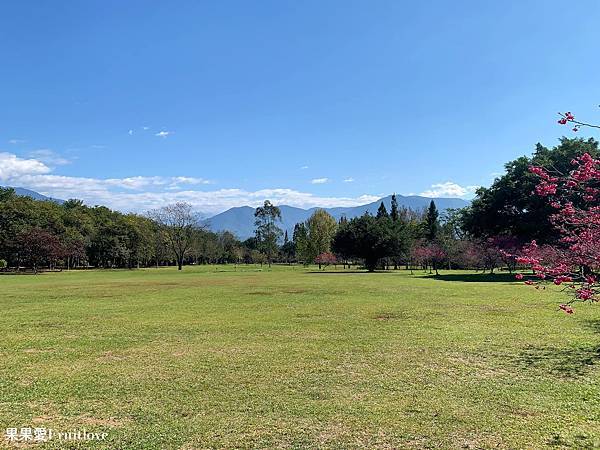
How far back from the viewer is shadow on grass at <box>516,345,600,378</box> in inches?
318

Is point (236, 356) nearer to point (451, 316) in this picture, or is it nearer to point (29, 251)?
point (451, 316)

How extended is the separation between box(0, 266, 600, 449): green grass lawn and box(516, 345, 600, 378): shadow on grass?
4cm

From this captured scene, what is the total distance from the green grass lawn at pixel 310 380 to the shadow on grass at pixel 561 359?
39 mm

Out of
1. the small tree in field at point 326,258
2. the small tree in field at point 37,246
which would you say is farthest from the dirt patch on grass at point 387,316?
the small tree in field at point 326,258

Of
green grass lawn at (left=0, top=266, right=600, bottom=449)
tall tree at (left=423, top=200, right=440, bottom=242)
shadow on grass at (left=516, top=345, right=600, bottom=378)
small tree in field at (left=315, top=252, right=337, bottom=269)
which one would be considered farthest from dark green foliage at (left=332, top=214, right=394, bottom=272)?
shadow on grass at (left=516, top=345, right=600, bottom=378)

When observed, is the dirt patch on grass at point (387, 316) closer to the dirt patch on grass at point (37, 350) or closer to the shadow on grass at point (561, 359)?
the shadow on grass at point (561, 359)

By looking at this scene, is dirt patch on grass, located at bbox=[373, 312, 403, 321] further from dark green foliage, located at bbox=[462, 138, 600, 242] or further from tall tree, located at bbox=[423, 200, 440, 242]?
tall tree, located at bbox=[423, 200, 440, 242]

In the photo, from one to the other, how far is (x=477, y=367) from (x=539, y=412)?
2387 millimetres

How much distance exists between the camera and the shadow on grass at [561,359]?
26.5ft

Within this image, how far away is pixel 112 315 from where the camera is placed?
16000mm

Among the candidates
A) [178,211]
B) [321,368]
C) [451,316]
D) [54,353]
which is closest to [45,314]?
[54,353]

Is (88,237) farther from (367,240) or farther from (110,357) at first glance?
(110,357)

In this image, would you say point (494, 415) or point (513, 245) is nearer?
point (494, 415)

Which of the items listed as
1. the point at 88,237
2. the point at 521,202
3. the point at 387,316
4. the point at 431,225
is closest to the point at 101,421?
the point at 387,316
